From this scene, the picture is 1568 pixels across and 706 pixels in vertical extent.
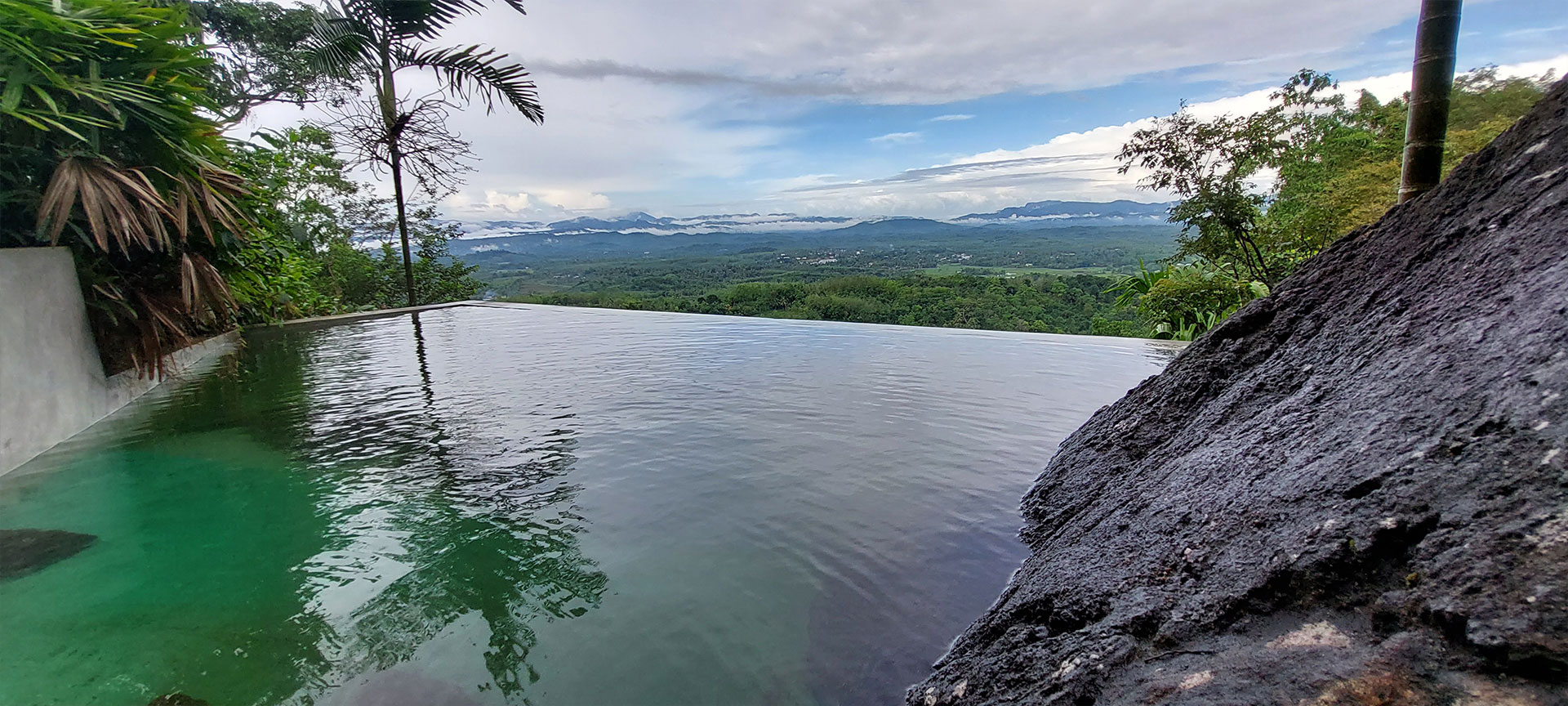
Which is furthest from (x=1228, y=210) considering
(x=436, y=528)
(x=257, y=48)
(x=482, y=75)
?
(x=257, y=48)

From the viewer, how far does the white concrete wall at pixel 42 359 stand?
10.6ft

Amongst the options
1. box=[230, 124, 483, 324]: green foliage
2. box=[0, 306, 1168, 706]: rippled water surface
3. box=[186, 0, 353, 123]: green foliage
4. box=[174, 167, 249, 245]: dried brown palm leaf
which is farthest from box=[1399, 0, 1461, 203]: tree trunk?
box=[186, 0, 353, 123]: green foliage

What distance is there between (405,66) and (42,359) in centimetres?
541

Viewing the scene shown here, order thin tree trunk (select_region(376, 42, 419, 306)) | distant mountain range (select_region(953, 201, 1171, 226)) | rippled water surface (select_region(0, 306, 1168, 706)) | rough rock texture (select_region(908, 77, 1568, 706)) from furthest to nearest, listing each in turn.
Result: distant mountain range (select_region(953, 201, 1171, 226))
thin tree trunk (select_region(376, 42, 419, 306))
rippled water surface (select_region(0, 306, 1168, 706))
rough rock texture (select_region(908, 77, 1568, 706))

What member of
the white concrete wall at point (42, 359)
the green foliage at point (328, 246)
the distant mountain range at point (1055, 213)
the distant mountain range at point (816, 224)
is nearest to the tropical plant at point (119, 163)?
the white concrete wall at point (42, 359)

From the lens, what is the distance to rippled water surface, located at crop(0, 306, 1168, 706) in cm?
185

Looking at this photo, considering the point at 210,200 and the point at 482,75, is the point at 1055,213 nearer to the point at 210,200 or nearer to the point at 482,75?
the point at 482,75

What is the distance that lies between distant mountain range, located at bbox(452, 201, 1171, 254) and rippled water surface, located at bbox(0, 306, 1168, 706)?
5480 centimetres

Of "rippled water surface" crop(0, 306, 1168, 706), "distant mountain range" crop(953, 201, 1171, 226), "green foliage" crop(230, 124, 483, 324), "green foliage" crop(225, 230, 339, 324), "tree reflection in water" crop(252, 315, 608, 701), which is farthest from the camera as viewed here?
"distant mountain range" crop(953, 201, 1171, 226)

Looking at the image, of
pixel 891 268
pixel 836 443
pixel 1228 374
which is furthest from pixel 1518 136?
pixel 891 268

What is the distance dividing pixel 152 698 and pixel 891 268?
101 ft

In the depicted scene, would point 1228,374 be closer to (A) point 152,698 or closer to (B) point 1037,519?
(B) point 1037,519

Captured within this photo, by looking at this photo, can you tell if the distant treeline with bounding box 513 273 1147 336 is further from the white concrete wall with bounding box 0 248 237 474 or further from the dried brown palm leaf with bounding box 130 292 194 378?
the white concrete wall with bounding box 0 248 237 474

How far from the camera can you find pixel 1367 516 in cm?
120
